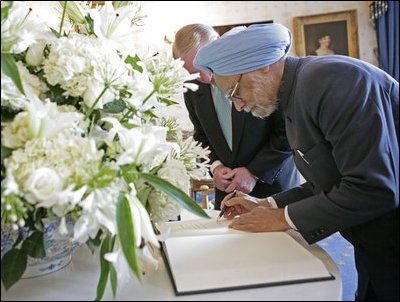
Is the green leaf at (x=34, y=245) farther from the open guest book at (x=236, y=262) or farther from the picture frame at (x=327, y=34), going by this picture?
the picture frame at (x=327, y=34)

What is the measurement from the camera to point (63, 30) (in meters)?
0.88

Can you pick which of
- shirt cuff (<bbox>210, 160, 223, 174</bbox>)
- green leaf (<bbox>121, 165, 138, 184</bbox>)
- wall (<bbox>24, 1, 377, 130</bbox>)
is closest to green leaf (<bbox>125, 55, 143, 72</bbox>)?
green leaf (<bbox>121, 165, 138, 184</bbox>)

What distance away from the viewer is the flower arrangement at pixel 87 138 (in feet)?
2.02

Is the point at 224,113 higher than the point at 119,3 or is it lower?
lower

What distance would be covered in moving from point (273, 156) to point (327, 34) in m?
3.28

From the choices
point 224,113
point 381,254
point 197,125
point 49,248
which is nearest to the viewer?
point 49,248

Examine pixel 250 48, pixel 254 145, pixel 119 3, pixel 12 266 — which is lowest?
pixel 254 145

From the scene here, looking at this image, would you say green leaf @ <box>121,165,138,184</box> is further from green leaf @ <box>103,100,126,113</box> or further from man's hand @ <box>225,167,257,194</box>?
man's hand @ <box>225,167,257,194</box>

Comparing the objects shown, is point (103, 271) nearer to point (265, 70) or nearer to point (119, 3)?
point (119, 3)

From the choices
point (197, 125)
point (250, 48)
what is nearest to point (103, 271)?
point (250, 48)

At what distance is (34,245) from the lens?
716mm

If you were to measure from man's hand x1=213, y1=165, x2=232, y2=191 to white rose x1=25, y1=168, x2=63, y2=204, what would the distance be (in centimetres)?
116

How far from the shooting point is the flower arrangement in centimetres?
61

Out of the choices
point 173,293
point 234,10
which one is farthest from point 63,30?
point 234,10
